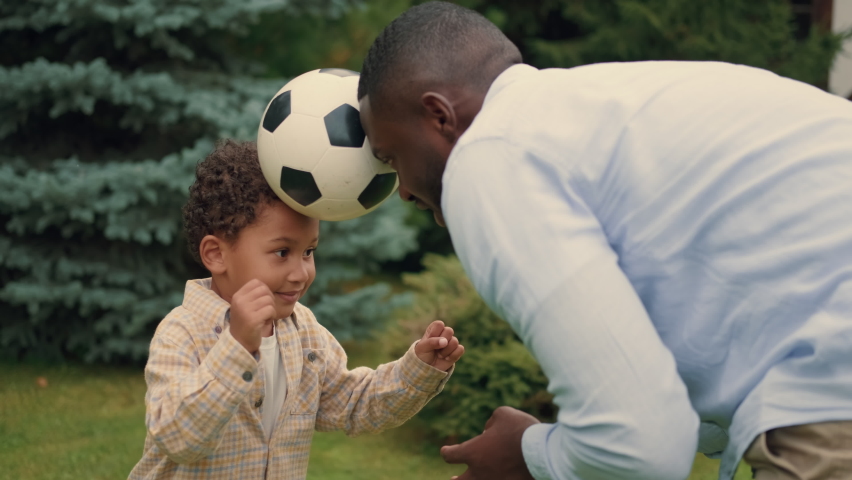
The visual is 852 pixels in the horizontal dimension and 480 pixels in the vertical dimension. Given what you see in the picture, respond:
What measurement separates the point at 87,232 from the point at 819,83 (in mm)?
7527

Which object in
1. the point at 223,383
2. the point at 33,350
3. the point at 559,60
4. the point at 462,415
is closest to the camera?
the point at 223,383

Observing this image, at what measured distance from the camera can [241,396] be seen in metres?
2.37

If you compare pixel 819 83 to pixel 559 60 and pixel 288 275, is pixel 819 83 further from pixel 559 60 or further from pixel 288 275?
pixel 288 275

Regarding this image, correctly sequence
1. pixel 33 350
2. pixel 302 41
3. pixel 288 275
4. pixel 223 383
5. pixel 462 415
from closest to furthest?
pixel 223 383, pixel 288 275, pixel 462 415, pixel 33 350, pixel 302 41

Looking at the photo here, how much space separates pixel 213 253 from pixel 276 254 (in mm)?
241

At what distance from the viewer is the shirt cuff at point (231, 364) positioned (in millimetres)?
2352

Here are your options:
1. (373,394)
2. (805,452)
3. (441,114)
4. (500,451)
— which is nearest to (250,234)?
(373,394)

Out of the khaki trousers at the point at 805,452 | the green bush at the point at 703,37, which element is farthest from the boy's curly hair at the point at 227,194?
the green bush at the point at 703,37

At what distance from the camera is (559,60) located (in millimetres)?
9039

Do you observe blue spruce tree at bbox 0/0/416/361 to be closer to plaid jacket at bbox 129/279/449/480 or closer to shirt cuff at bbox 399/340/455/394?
plaid jacket at bbox 129/279/449/480

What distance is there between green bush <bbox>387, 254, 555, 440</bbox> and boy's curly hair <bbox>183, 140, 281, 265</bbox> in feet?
7.67

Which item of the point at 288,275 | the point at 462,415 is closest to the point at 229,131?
the point at 462,415

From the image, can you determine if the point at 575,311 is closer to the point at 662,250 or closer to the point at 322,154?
the point at 662,250

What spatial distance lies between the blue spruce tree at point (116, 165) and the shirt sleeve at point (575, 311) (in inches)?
174
